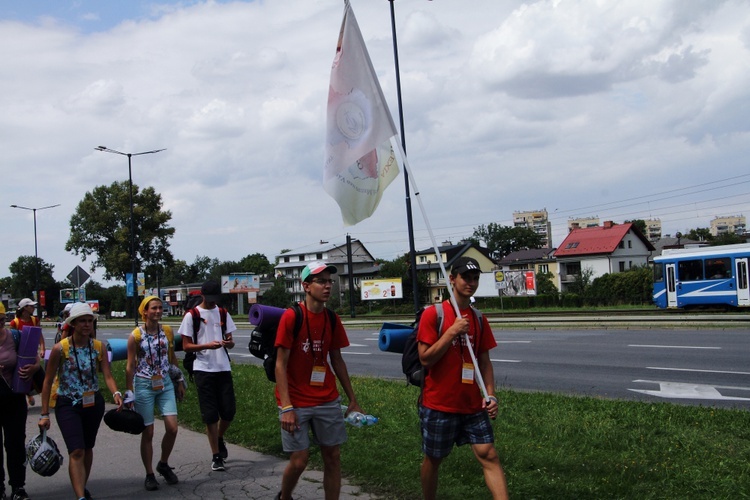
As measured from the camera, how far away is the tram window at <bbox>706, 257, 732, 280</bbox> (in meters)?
33.2

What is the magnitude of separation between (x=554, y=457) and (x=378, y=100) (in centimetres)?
326

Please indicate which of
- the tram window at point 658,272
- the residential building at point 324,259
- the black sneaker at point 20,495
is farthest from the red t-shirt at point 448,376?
the residential building at point 324,259

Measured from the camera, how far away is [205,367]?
705 cm

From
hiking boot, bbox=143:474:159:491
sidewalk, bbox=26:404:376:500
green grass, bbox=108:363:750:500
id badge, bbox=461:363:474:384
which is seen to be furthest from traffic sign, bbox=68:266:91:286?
id badge, bbox=461:363:474:384

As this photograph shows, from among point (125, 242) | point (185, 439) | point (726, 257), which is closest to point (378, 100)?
point (185, 439)

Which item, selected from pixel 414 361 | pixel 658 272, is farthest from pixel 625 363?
pixel 658 272

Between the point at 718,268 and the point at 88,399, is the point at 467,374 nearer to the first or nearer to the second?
the point at 88,399

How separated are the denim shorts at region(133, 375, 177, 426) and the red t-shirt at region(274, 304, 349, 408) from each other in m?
1.99

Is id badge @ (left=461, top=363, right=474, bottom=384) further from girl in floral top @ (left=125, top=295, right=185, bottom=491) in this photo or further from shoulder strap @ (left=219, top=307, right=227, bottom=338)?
shoulder strap @ (left=219, top=307, right=227, bottom=338)

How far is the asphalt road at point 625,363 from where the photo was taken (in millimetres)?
11539

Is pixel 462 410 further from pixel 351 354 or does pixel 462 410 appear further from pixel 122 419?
pixel 351 354

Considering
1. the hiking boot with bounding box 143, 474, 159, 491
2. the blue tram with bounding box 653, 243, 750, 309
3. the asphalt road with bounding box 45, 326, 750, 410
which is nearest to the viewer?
the hiking boot with bounding box 143, 474, 159, 491

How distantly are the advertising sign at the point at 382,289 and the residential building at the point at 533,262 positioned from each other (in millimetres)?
32271

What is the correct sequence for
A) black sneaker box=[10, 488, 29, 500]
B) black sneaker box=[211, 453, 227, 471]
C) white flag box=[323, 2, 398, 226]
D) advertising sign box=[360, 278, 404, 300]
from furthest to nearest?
advertising sign box=[360, 278, 404, 300] → black sneaker box=[211, 453, 227, 471] → black sneaker box=[10, 488, 29, 500] → white flag box=[323, 2, 398, 226]
